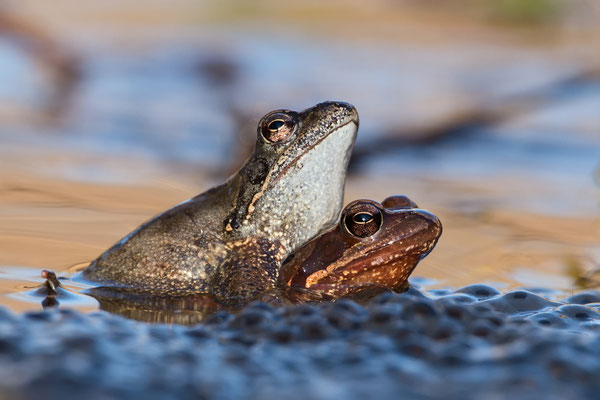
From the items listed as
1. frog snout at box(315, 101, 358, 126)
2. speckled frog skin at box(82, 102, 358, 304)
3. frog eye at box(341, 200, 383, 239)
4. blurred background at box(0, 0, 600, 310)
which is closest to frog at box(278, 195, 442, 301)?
frog eye at box(341, 200, 383, 239)

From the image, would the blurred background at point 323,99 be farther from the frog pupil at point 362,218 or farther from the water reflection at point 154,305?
the frog pupil at point 362,218

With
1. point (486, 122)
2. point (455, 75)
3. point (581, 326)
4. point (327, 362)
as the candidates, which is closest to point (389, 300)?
point (327, 362)

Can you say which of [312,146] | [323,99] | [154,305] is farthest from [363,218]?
[323,99]

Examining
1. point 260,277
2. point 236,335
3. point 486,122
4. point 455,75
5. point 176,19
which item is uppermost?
point 176,19

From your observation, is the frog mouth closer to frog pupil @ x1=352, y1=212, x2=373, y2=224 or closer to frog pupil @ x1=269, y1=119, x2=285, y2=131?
frog pupil @ x1=269, y1=119, x2=285, y2=131

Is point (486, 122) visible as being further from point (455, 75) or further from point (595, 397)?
point (595, 397)

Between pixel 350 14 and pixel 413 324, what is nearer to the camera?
pixel 413 324

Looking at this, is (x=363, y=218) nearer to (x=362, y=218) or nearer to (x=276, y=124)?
(x=362, y=218)
